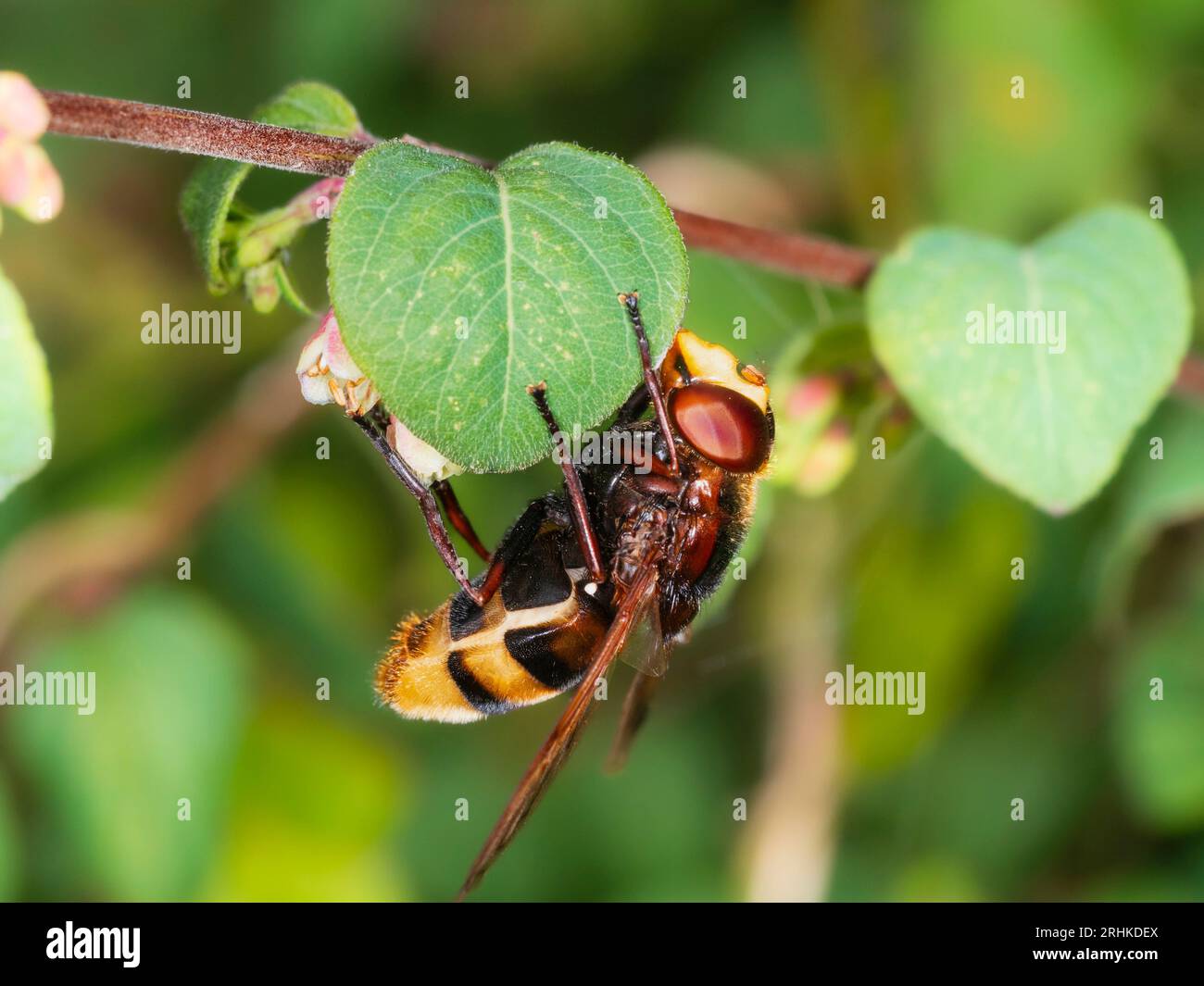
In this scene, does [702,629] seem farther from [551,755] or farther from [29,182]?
[29,182]

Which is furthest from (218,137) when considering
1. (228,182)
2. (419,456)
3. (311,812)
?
(311,812)

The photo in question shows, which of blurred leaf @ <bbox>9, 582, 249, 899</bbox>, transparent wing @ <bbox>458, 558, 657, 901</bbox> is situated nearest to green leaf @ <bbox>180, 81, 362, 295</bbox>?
transparent wing @ <bbox>458, 558, 657, 901</bbox>

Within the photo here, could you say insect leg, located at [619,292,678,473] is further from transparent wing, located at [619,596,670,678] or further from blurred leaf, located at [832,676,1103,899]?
blurred leaf, located at [832,676,1103,899]

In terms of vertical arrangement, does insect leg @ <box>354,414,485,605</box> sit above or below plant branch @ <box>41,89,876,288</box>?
below

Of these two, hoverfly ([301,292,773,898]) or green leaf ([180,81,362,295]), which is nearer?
green leaf ([180,81,362,295])

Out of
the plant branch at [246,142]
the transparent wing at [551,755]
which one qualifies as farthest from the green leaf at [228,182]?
the transparent wing at [551,755]

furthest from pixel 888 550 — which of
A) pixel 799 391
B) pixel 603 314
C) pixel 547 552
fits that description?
pixel 603 314
